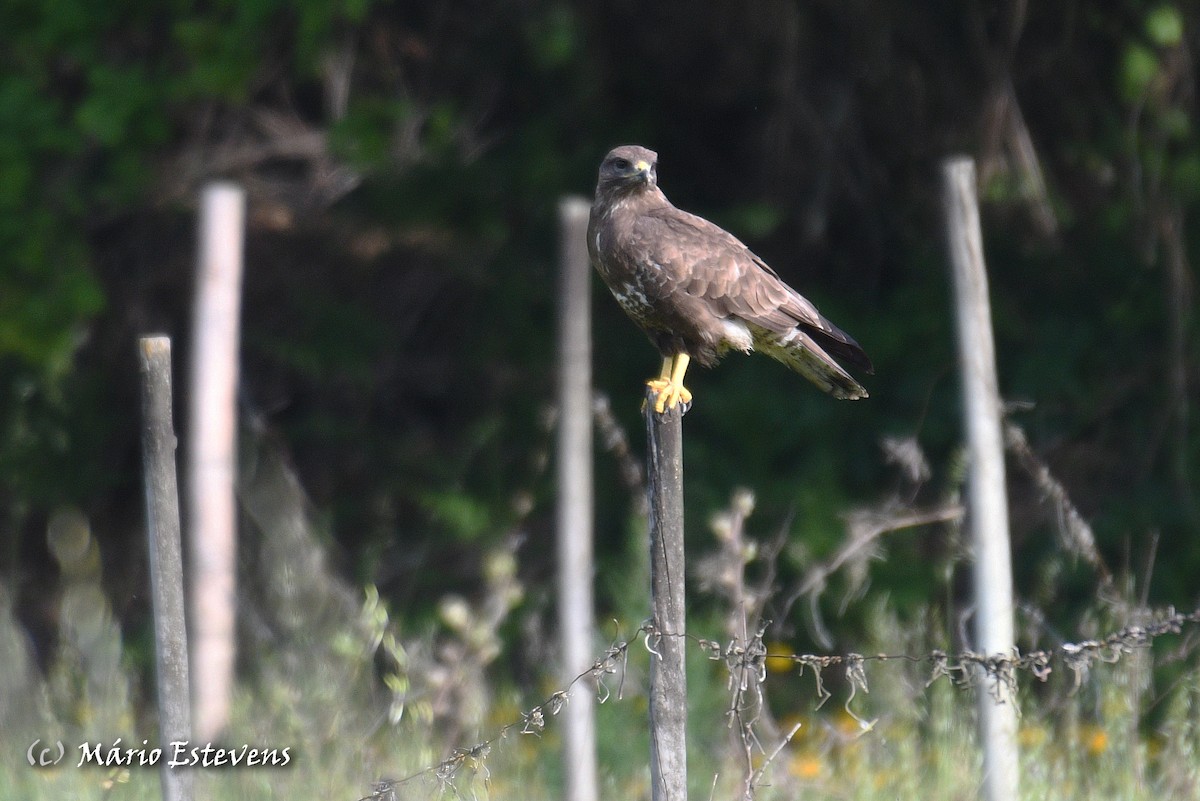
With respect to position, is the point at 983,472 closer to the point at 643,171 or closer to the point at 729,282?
the point at 729,282

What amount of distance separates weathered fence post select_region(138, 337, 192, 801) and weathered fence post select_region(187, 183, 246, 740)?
6.12 ft

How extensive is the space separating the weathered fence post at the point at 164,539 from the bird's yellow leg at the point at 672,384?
989mm

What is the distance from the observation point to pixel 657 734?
226 cm

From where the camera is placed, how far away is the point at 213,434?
161 inches

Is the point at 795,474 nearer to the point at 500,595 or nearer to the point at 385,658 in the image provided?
the point at 500,595

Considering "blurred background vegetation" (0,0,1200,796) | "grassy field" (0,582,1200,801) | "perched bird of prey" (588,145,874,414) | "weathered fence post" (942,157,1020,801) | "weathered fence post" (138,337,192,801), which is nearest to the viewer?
"weathered fence post" (138,337,192,801)

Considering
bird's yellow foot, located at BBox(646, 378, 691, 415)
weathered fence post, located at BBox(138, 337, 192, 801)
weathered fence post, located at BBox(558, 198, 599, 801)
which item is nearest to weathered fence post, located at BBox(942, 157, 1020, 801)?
bird's yellow foot, located at BBox(646, 378, 691, 415)

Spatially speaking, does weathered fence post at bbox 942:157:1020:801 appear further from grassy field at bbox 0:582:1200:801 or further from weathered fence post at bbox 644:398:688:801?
weathered fence post at bbox 644:398:688:801

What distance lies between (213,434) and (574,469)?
1.08 m

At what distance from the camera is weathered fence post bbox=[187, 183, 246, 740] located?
13.3ft

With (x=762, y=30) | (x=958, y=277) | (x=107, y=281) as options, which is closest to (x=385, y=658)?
(x=107, y=281)

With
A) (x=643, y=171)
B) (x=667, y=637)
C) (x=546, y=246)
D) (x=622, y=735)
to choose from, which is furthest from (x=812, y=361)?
(x=546, y=246)

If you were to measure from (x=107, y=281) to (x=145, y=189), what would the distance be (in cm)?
77

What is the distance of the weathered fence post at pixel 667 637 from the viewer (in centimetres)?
225
